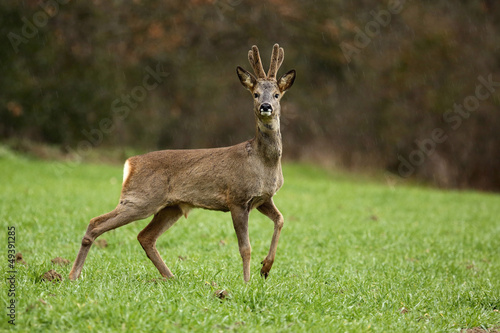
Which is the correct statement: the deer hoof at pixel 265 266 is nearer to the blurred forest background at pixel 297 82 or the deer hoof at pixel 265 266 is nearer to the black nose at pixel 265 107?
the black nose at pixel 265 107

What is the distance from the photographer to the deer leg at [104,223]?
5777 mm

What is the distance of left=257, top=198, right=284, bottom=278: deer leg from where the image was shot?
591cm

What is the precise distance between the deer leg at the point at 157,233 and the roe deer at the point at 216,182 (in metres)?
0.01

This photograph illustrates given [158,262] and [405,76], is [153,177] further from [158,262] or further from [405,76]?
[405,76]

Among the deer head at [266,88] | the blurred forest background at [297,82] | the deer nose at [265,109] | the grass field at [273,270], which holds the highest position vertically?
the blurred forest background at [297,82]

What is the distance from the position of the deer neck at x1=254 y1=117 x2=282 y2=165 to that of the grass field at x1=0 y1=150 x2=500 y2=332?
3.88 feet

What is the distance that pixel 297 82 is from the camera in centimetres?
2497

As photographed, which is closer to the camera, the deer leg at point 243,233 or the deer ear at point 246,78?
the deer leg at point 243,233

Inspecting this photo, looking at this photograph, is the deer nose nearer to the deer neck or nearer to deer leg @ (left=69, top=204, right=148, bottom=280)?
the deer neck

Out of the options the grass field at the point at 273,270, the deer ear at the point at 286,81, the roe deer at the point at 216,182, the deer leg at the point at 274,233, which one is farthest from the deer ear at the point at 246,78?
the grass field at the point at 273,270

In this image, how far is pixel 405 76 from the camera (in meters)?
22.9

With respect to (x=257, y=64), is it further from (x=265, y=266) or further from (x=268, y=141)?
(x=265, y=266)

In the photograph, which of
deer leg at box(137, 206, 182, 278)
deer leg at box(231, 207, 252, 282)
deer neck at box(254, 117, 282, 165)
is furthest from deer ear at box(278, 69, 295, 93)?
deer leg at box(137, 206, 182, 278)

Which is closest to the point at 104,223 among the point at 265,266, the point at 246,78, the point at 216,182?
the point at 216,182
